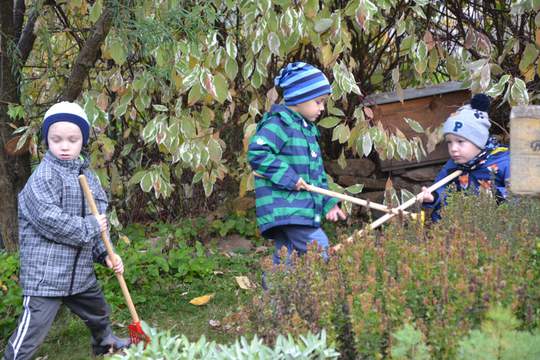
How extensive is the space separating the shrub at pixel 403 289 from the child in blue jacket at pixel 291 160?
1.06m

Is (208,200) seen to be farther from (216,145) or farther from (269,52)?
(269,52)

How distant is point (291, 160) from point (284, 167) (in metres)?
0.14

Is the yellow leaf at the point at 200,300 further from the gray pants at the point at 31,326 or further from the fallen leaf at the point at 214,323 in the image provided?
the gray pants at the point at 31,326

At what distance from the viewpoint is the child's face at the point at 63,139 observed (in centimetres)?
363

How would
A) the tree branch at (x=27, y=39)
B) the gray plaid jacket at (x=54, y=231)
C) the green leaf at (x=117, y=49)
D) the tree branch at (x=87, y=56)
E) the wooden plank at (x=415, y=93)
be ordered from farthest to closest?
the wooden plank at (x=415, y=93) → the tree branch at (x=27, y=39) → the tree branch at (x=87, y=56) → the green leaf at (x=117, y=49) → the gray plaid jacket at (x=54, y=231)

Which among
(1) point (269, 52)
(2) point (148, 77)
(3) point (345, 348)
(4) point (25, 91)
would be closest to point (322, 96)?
(1) point (269, 52)

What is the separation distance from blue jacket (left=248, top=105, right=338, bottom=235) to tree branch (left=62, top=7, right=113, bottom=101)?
133 centimetres

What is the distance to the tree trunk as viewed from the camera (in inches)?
203

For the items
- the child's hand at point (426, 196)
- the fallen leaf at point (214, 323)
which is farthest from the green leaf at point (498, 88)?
the fallen leaf at point (214, 323)

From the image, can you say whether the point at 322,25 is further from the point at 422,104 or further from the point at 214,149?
the point at 422,104

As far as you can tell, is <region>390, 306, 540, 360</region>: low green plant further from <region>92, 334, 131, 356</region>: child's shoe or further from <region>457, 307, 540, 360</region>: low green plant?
<region>92, 334, 131, 356</region>: child's shoe

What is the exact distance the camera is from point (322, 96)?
420 centimetres

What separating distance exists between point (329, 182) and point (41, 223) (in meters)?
2.05

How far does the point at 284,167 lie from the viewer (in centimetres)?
405
